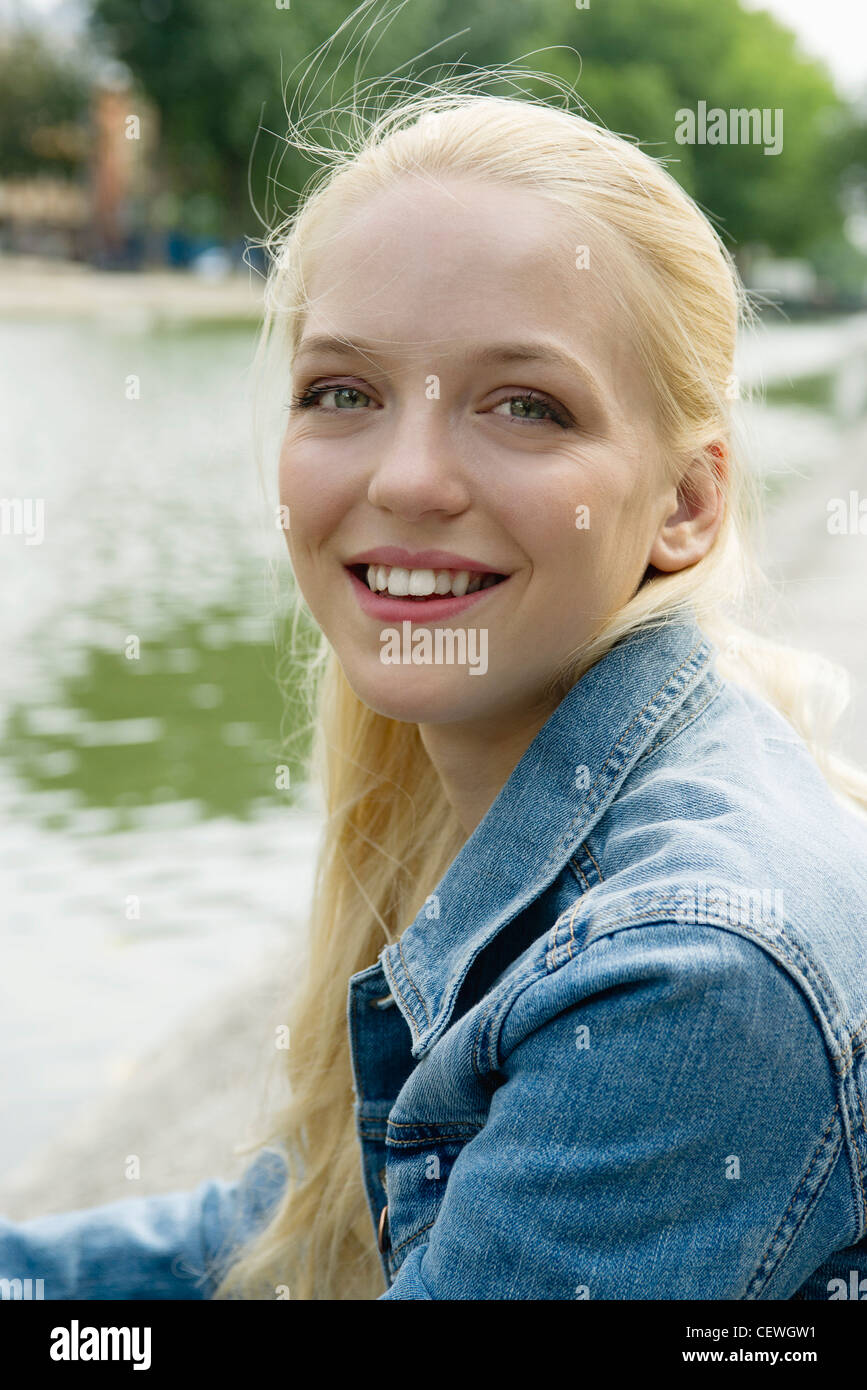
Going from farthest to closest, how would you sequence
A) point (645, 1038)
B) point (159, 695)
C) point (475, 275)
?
1. point (159, 695)
2. point (475, 275)
3. point (645, 1038)

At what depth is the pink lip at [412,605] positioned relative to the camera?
1781 mm

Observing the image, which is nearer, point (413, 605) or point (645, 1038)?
point (645, 1038)

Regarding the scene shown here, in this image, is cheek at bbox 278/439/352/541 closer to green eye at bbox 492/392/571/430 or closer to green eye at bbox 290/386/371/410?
green eye at bbox 290/386/371/410

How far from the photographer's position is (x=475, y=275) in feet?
5.45

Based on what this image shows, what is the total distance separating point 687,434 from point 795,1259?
937 millimetres

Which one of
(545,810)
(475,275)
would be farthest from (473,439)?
(545,810)

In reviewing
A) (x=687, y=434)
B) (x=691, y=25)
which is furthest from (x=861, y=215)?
(x=687, y=434)

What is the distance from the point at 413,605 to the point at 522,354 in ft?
1.06

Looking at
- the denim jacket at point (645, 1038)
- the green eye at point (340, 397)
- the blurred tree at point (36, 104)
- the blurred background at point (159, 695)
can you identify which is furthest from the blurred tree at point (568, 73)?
the denim jacket at point (645, 1038)

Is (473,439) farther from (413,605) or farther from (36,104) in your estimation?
(36,104)

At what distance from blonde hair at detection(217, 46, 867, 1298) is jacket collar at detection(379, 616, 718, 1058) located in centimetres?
5

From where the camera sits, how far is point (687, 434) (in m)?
1.87

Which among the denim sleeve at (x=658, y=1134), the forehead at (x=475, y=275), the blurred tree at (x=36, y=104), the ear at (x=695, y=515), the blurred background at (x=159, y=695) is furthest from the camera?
the blurred tree at (x=36, y=104)

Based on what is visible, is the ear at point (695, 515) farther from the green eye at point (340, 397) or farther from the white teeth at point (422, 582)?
the green eye at point (340, 397)
